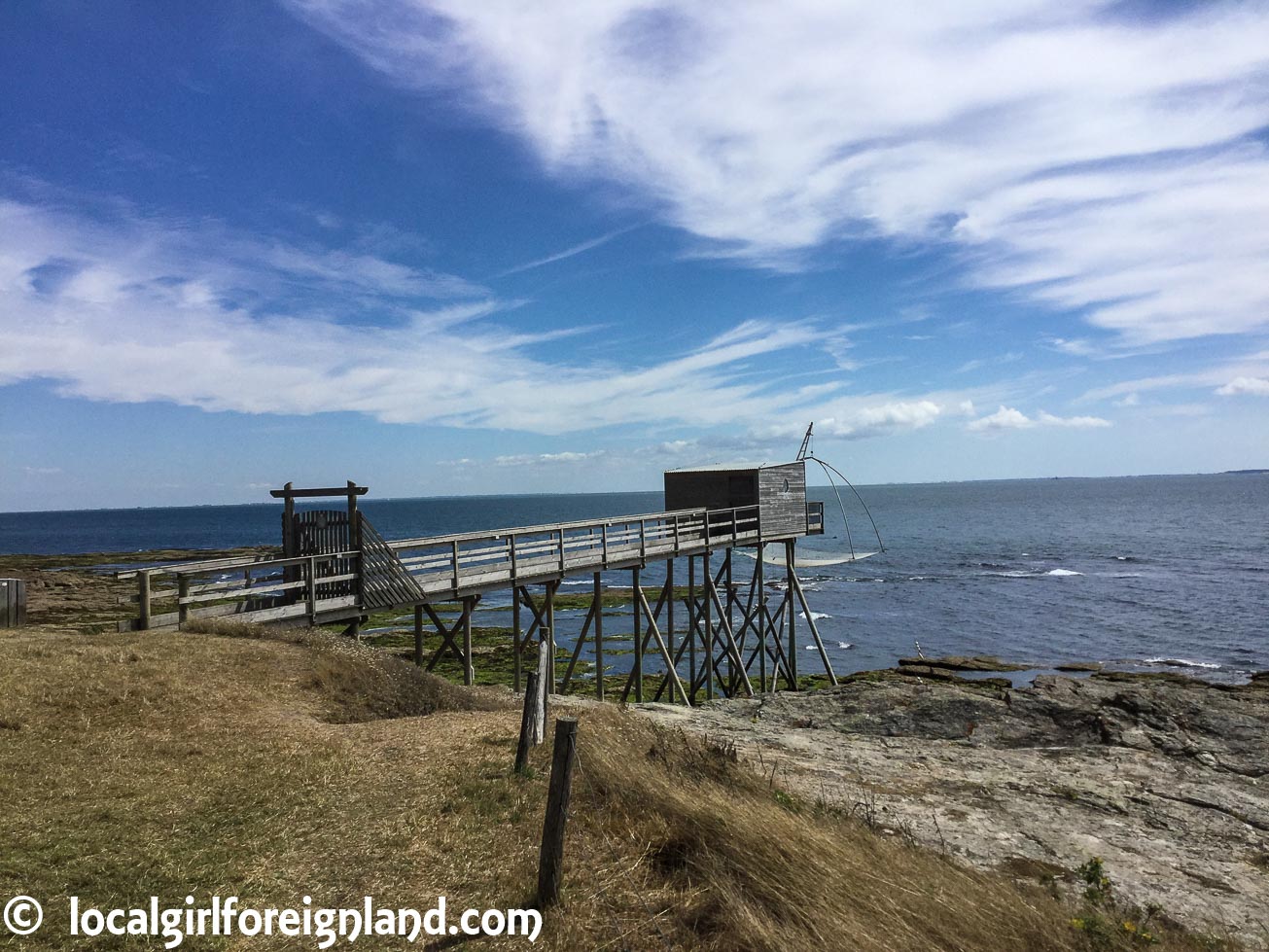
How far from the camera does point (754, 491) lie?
90.1ft

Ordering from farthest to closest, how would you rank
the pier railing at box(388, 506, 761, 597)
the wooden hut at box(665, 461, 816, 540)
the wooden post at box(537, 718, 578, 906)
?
the wooden hut at box(665, 461, 816, 540) → the pier railing at box(388, 506, 761, 597) → the wooden post at box(537, 718, 578, 906)

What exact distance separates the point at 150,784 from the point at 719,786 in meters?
5.92

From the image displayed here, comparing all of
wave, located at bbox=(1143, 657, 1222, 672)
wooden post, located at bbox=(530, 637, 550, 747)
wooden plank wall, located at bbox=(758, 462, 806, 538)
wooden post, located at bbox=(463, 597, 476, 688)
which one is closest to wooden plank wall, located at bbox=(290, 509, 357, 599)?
wooden post, located at bbox=(463, 597, 476, 688)

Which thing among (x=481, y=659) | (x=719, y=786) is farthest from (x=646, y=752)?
(x=481, y=659)

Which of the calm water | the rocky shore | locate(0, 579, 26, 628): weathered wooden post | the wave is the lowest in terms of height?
the wave

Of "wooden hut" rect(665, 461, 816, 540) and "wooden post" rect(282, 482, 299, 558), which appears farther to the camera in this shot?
"wooden hut" rect(665, 461, 816, 540)

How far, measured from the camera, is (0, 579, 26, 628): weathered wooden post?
49.6 feet

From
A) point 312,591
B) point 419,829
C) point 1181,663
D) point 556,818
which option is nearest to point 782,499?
point 312,591

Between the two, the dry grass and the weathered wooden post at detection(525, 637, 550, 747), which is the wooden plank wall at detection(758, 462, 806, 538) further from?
the weathered wooden post at detection(525, 637, 550, 747)

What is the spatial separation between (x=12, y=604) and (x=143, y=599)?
4.32m

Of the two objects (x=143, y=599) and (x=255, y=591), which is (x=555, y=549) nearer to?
(x=255, y=591)

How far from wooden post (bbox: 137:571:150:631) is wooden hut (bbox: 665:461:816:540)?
17.4m

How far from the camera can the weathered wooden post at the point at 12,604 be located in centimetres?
1512

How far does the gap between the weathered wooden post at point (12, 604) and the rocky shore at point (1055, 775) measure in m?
12.5
